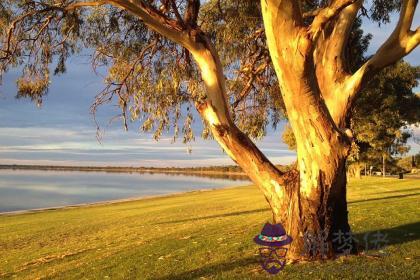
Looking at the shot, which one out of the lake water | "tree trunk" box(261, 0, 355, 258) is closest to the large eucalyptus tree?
"tree trunk" box(261, 0, 355, 258)

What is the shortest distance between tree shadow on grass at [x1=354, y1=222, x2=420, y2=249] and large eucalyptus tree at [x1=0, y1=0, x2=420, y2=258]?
1.84 meters

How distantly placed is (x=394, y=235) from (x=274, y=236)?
3.36m

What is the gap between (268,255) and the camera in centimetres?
728

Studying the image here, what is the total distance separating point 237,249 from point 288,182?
230 cm

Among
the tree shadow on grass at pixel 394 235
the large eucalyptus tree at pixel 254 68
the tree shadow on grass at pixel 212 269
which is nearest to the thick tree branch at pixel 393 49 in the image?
the large eucalyptus tree at pixel 254 68

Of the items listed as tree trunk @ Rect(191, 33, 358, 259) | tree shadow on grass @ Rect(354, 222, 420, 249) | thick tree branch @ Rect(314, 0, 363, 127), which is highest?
thick tree branch @ Rect(314, 0, 363, 127)

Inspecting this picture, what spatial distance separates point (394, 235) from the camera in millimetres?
8891

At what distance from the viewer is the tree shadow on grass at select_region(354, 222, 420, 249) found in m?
8.23

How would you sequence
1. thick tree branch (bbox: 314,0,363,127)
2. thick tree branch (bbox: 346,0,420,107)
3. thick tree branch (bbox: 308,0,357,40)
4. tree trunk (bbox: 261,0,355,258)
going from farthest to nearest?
thick tree branch (bbox: 314,0,363,127) → thick tree branch (bbox: 346,0,420,107) → tree trunk (bbox: 261,0,355,258) → thick tree branch (bbox: 308,0,357,40)

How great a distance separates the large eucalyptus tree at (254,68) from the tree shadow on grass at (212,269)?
92cm

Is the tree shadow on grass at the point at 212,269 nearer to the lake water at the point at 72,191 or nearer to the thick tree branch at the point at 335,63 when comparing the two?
the thick tree branch at the point at 335,63

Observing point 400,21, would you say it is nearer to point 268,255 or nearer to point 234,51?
point 268,255

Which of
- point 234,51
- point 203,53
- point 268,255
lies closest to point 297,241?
Result: point 268,255

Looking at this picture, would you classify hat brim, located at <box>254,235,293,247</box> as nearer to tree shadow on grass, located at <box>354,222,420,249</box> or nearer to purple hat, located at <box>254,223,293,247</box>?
purple hat, located at <box>254,223,293,247</box>
